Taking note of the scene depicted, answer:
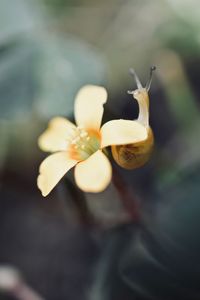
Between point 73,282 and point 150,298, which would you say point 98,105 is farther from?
point 73,282

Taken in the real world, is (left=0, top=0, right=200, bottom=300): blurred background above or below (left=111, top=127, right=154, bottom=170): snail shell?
above

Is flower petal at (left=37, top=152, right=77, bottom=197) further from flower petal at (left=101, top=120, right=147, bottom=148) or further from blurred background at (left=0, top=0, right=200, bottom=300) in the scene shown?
blurred background at (left=0, top=0, right=200, bottom=300)

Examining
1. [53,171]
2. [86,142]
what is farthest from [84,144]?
[53,171]

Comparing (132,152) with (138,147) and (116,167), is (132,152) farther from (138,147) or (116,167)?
(116,167)

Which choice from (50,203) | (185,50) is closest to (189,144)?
(185,50)

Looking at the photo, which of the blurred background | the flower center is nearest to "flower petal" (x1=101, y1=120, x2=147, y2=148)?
the flower center

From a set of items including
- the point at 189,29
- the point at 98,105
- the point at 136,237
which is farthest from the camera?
the point at 189,29
